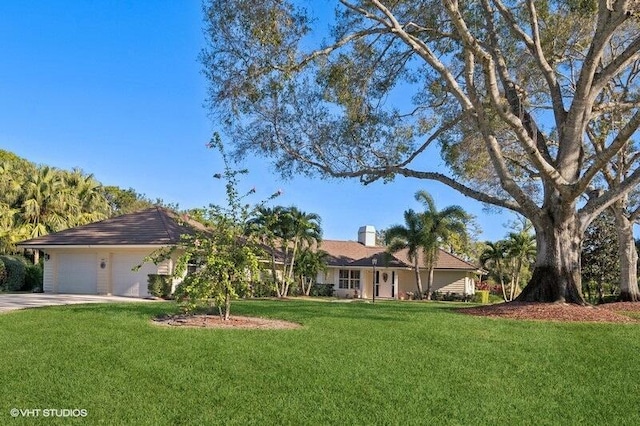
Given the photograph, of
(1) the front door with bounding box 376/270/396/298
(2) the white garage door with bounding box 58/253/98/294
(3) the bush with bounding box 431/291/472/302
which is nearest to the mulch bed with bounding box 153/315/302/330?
(2) the white garage door with bounding box 58/253/98/294

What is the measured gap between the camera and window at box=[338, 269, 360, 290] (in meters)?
41.9

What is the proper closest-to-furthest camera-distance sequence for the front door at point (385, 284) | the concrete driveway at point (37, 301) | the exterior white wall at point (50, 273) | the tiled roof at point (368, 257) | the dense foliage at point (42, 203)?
the concrete driveway at point (37, 301) < the exterior white wall at point (50, 273) < the dense foliage at point (42, 203) < the tiled roof at point (368, 257) < the front door at point (385, 284)

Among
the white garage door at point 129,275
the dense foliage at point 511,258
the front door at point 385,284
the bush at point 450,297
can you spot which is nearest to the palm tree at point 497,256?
the dense foliage at point 511,258

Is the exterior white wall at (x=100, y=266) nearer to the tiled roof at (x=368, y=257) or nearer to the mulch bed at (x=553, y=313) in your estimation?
the mulch bed at (x=553, y=313)

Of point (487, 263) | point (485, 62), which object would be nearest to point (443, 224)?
point (487, 263)

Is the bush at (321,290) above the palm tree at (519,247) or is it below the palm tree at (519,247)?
below

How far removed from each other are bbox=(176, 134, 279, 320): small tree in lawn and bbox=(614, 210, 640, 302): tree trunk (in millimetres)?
15392

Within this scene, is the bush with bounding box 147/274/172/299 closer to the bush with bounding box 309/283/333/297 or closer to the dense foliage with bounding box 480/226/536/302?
the bush with bounding box 309/283/333/297

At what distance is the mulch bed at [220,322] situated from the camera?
10680 millimetres

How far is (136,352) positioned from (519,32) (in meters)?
11.7

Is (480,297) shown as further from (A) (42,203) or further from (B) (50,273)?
(A) (42,203)

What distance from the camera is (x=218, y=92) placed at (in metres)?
15.2

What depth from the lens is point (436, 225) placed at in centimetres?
3706

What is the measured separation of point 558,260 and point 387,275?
2758 cm
